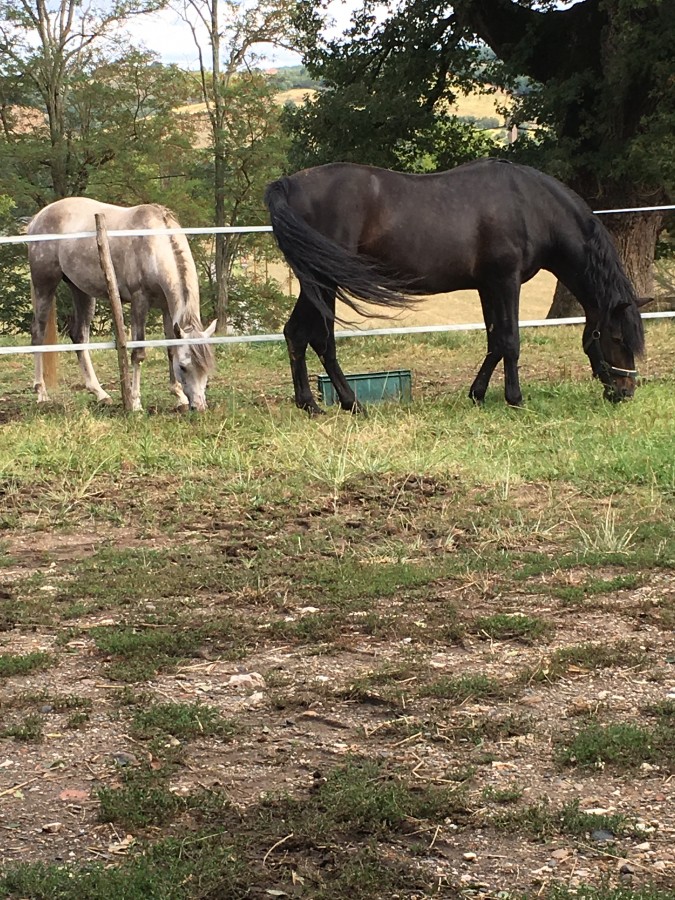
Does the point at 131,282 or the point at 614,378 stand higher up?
the point at 131,282

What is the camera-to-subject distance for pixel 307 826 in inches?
87.7

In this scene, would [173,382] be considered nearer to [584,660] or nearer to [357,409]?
[357,409]

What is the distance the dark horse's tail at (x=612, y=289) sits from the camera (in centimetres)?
746

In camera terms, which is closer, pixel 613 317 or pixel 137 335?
pixel 613 317

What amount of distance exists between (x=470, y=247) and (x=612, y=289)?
108 cm

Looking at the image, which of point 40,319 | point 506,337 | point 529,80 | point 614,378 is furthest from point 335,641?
point 529,80

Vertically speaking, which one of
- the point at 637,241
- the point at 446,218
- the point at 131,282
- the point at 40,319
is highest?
the point at 637,241

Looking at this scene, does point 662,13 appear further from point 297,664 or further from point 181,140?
point 181,140

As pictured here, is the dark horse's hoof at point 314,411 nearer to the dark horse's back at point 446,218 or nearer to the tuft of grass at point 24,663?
the dark horse's back at point 446,218

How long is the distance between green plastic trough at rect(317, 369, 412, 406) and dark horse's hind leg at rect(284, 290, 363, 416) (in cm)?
39

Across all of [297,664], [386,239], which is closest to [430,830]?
[297,664]

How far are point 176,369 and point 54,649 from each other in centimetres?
450

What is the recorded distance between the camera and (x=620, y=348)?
752 centimetres

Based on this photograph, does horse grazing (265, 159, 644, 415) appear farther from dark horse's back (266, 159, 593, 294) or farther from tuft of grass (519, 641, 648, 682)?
tuft of grass (519, 641, 648, 682)
